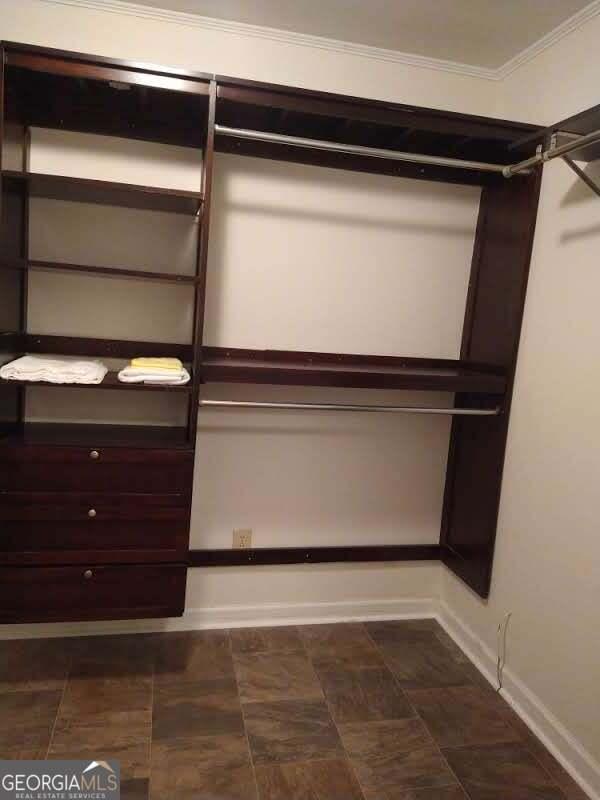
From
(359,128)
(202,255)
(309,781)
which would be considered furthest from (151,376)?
(309,781)

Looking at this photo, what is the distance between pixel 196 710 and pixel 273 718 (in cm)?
27

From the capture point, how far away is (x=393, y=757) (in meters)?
1.83

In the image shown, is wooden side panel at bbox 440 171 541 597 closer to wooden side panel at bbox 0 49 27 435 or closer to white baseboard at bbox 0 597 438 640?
white baseboard at bbox 0 597 438 640

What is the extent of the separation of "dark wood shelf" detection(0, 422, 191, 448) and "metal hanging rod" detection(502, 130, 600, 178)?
153 centimetres

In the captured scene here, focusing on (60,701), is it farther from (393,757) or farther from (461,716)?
(461,716)

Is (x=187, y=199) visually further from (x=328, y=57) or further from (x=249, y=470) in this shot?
(x=249, y=470)

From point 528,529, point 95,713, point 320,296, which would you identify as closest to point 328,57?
point 320,296

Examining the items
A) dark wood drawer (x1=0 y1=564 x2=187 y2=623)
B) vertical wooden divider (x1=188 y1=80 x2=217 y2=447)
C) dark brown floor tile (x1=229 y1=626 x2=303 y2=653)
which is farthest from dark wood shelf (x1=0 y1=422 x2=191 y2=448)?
dark brown floor tile (x1=229 y1=626 x2=303 y2=653)

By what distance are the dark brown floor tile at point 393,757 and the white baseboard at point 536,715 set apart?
0.40 meters

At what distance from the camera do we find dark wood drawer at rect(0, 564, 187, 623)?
6.39 feet

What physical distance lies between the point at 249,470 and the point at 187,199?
114 centimetres

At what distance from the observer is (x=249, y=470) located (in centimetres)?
248

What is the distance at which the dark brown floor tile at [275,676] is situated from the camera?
209cm

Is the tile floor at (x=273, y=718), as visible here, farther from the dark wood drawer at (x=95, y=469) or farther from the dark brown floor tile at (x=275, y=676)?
the dark wood drawer at (x=95, y=469)
